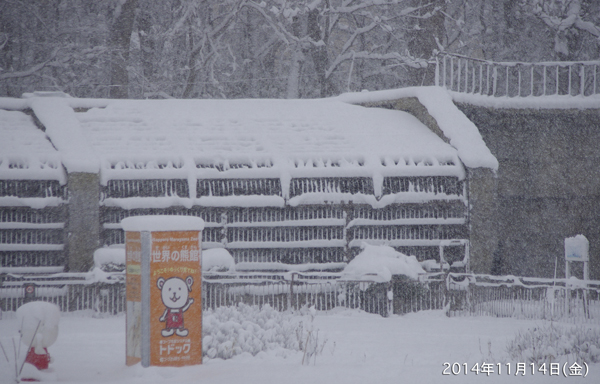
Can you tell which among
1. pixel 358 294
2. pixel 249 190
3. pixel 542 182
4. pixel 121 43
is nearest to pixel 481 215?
pixel 542 182

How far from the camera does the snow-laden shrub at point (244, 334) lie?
8.61 meters

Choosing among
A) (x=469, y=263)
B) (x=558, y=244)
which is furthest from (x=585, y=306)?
(x=558, y=244)

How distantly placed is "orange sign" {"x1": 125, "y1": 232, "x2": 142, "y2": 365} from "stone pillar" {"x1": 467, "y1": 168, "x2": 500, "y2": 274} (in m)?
9.09

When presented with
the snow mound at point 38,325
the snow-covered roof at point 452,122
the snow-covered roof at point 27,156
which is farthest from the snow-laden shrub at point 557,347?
the snow-covered roof at point 27,156

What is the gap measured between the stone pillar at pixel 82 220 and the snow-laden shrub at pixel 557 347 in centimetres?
863

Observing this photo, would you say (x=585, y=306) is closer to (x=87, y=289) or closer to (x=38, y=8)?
(x=87, y=289)

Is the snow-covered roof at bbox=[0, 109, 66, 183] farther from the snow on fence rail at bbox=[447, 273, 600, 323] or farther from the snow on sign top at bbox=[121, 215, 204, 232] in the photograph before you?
the snow on fence rail at bbox=[447, 273, 600, 323]

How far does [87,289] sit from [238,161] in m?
4.13

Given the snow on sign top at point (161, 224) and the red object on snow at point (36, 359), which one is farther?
the snow on sign top at point (161, 224)

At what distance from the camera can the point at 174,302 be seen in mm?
7973

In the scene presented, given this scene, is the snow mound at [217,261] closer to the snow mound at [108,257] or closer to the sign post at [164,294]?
the snow mound at [108,257]

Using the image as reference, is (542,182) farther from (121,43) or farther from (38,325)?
(121,43)

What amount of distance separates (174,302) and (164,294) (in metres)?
0.15

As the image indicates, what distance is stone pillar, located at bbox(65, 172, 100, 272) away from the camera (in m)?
14.2
